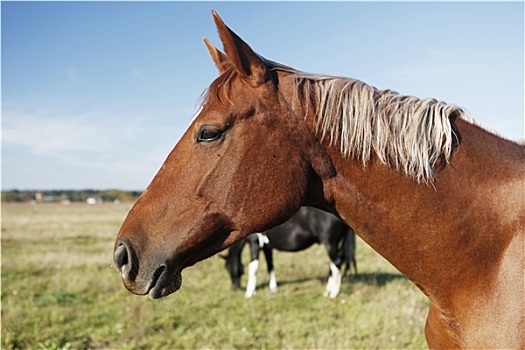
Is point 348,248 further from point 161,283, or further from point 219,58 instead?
point 161,283

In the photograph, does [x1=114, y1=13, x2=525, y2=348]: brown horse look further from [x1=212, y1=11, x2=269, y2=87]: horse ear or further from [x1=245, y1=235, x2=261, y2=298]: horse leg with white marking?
[x1=245, y1=235, x2=261, y2=298]: horse leg with white marking

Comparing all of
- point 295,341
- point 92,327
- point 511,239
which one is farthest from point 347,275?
point 511,239

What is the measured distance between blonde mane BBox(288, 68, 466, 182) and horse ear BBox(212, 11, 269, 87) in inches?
7.6

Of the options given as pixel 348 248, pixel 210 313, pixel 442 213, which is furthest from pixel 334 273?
pixel 442 213

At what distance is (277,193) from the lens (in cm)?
201

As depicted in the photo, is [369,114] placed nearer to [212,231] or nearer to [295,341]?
[212,231]

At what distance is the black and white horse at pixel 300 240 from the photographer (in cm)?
938

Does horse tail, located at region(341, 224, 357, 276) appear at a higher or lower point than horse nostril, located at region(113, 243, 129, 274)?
lower

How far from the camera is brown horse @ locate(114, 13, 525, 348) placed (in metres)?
1.95

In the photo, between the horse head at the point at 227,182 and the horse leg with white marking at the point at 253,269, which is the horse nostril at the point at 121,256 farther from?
the horse leg with white marking at the point at 253,269

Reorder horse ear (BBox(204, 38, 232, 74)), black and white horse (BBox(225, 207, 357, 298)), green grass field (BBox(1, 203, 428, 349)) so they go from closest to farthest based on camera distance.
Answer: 1. horse ear (BBox(204, 38, 232, 74))
2. green grass field (BBox(1, 203, 428, 349))
3. black and white horse (BBox(225, 207, 357, 298))

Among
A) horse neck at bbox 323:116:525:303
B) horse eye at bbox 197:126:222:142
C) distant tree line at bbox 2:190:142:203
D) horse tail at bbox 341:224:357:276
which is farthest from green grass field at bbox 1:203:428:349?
distant tree line at bbox 2:190:142:203

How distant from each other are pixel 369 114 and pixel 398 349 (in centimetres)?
429

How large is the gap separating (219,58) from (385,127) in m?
1.00
